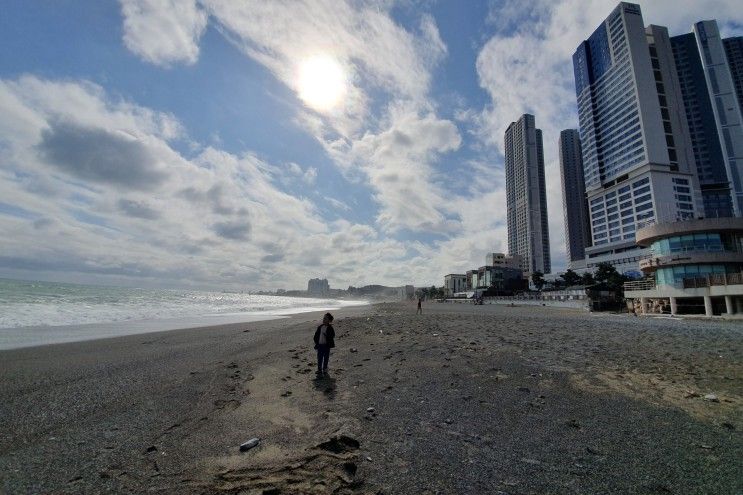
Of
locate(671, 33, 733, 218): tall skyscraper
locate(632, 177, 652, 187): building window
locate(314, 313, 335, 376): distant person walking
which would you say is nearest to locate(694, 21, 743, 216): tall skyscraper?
locate(671, 33, 733, 218): tall skyscraper

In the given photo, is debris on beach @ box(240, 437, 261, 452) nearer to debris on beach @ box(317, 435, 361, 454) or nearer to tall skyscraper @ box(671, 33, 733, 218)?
debris on beach @ box(317, 435, 361, 454)

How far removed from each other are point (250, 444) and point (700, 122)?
247 metres

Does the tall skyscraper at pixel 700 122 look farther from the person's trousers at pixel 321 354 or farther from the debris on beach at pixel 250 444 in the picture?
the debris on beach at pixel 250 444

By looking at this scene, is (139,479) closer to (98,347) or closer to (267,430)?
(267,430)

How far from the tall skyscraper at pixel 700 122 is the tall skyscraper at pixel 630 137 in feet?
114

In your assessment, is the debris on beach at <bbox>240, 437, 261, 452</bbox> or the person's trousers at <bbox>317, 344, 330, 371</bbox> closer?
the debris on beach at <bbox>240, 437, 261, 452</bbox>

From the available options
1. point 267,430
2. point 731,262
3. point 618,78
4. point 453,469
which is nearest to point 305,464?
point 267,430

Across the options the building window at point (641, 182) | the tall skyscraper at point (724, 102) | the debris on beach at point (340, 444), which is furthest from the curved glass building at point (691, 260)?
the tall skyscraper at point (724, 102)

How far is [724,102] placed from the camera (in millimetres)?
168875

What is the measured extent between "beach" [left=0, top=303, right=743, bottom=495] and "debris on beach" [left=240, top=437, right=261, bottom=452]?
110 mm

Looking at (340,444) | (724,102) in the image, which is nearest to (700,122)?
(724,102)

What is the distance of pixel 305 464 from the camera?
4.93 m

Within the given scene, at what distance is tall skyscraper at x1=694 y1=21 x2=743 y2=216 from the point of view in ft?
527

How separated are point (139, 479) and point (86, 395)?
227 inches
